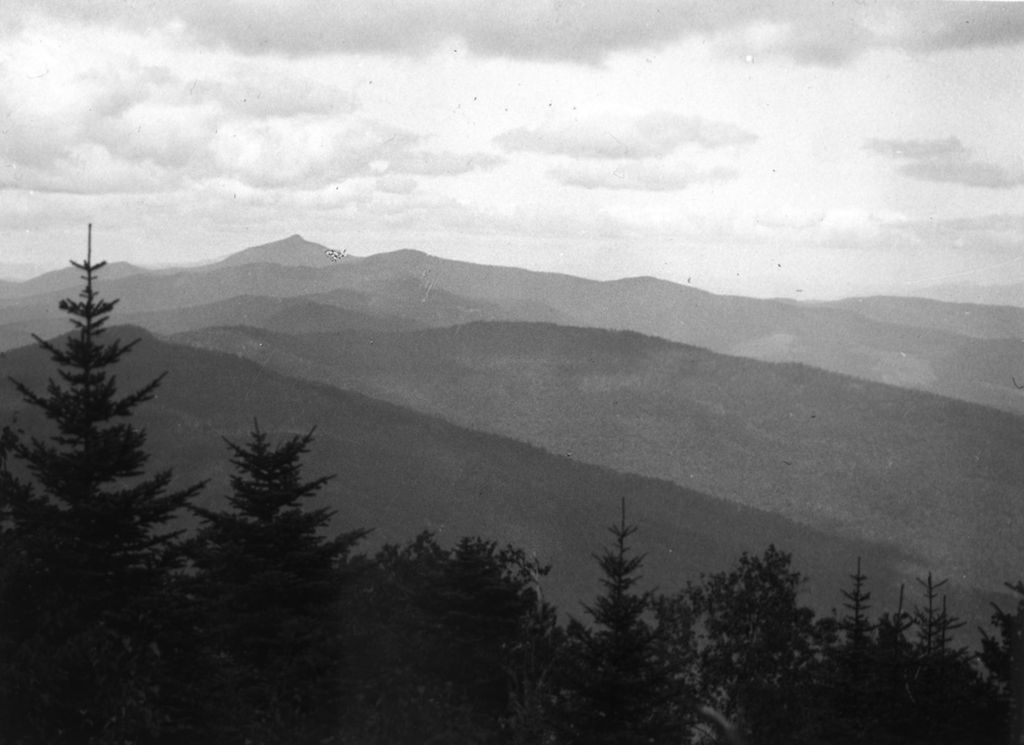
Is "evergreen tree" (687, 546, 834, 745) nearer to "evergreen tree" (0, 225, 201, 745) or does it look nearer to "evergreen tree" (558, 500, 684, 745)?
"evergreen tree" (558, 500, 684, 745)

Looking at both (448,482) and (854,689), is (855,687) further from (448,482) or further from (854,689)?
(448,482)

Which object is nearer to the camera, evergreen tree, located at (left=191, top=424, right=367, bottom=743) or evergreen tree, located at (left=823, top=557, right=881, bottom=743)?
evergreen tree, located at (left=191, top=424, right=367, bottom=743)

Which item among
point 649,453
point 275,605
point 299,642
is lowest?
point 649,453

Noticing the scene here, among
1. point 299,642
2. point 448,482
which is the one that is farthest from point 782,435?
point 299,642

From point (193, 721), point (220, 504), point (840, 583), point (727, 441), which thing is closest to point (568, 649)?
point (193, 721)

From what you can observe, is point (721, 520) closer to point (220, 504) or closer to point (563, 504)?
point (563, 504)

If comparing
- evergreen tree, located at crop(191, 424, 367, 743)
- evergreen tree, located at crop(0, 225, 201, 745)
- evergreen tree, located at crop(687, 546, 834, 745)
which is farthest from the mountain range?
evergreen tree, located at crop(0, 225, 201, 745)
